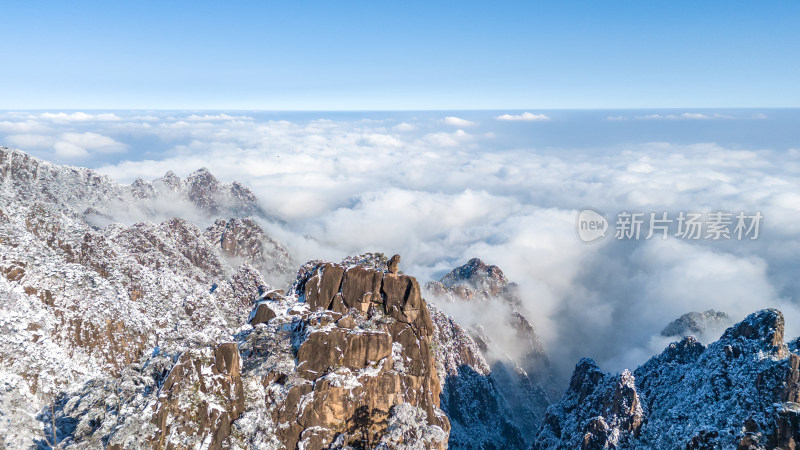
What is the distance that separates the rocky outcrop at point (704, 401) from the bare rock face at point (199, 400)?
70594 millimetres

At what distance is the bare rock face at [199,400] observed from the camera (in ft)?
148

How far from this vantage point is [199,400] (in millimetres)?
46625

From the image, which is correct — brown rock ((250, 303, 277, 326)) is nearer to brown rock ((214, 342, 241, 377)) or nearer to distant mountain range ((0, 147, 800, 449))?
distant mountain range ((0, 147, 800, 449))

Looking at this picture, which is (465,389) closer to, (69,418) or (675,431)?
(675,431)

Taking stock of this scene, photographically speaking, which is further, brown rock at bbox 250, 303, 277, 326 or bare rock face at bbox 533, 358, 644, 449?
bare rock face at bbox 533, 358, 644, 449

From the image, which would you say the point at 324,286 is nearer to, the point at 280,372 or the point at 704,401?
the point at 280,372

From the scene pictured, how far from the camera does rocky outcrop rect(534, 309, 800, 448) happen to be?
62.5m

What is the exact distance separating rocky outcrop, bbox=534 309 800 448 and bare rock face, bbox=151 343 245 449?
232ft

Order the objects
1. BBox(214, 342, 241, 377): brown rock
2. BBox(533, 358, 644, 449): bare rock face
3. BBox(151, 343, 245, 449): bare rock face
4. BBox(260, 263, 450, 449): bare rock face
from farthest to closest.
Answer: BBox(533, 358, 644, 449): bare rock face, BBox(214, 342, 241, 377): brown rock, BBox(260, 263, 450, 449): bare rock face, BBox(151, 343, 245, 449): bare rock face

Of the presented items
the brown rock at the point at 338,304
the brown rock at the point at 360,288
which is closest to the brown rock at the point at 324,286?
the brown rock at the point at 338,304

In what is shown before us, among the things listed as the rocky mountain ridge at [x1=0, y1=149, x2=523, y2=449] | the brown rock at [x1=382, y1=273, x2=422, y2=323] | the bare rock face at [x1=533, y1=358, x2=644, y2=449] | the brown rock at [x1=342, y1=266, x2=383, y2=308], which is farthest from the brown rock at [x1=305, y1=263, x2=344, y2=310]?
the bare rock face at [x1=533, y1=358, x2=644, y2=449]

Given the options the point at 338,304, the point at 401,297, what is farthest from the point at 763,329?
the point at 338,304

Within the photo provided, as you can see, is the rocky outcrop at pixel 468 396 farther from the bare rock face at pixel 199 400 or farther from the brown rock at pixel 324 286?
the bare rock face at pixel 199 400

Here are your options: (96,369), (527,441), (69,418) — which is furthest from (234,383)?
(527,441)
